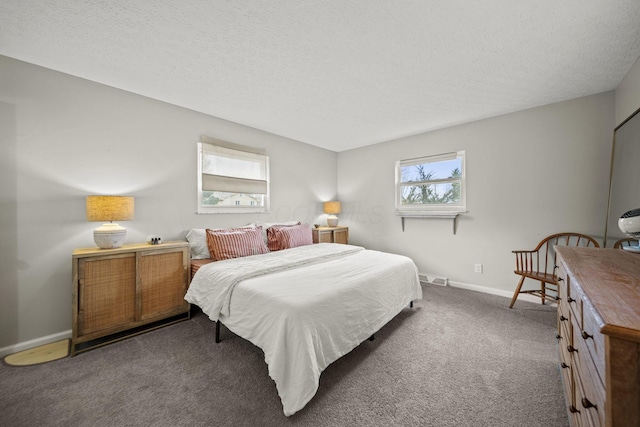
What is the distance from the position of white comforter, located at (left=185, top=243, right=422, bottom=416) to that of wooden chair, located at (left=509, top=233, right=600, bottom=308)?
4.26 ft

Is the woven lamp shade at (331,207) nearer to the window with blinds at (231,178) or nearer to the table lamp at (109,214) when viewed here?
the window with blinds at (231,178)

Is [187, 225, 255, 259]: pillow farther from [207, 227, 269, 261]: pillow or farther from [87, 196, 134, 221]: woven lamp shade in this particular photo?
[87, 196, 134, 221]: woven lamp shade

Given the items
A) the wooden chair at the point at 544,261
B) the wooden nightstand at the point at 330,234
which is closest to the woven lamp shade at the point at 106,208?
the wooden nightstand at the point at 330,234

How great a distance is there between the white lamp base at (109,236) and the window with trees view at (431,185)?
385 cm

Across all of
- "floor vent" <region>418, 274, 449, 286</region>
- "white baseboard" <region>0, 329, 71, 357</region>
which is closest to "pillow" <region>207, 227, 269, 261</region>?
"white baseboard" <region>0, 329, 71, 357</region>

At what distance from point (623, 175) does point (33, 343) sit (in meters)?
5.56

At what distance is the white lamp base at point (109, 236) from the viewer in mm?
2209

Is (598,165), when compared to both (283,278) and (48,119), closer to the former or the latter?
(283,278)

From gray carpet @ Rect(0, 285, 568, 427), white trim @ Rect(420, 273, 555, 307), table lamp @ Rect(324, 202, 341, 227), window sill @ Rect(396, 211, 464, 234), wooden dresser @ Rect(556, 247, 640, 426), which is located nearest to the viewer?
wooden dresser @ Rect(556, 247, 640, 426)

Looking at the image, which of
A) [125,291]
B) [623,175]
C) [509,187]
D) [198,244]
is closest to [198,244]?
[198,244]

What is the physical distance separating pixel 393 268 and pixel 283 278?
44.8 inches

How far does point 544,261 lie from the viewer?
2.95 meters

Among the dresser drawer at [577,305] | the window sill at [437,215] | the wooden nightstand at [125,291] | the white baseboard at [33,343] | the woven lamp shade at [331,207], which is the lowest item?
the white baseboard at [33,343]

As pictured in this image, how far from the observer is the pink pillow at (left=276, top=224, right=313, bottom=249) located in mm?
3457
